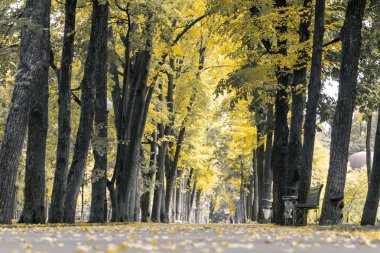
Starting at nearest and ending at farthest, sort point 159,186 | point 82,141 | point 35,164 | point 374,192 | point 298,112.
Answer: point 35,164 < point 374,192 < point 82,141 < point 298,112 < point 159,186

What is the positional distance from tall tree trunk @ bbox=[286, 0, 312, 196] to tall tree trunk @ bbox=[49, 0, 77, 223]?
20.2 ft

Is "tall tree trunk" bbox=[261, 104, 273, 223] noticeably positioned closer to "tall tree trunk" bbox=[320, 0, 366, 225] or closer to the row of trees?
the row of trees

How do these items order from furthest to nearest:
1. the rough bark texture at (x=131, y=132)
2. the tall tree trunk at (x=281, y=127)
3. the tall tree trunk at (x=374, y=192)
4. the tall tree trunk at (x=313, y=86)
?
the rough bark texture at (x=131, y=132)
the tall tree trunk at (x=281, y=127)
the tall tree trunk at (x=313, y=86)
the tall tree trunk at (x=374, y=192)

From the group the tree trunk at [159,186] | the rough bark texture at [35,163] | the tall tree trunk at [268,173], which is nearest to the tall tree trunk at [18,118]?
the rough bark texture at [35,163]

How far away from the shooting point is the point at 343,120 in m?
14.2

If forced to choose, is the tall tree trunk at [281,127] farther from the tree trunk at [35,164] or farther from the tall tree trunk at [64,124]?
the tree trunk at [35,164]

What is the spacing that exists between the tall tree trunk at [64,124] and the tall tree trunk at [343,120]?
6.99 metres

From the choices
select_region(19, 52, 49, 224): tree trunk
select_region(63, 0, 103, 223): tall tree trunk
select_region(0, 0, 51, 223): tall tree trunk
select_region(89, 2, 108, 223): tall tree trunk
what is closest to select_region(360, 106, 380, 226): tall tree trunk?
select_region(89, 2, 108, 223): tall tree trunk

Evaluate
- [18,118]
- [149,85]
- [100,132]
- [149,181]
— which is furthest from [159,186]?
[18,118]

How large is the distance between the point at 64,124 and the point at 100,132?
220 cm

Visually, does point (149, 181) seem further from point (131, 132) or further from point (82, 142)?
point (82, 142)

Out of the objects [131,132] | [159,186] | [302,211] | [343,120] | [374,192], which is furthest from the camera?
[159,186]

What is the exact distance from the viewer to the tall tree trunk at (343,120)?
1409 cm

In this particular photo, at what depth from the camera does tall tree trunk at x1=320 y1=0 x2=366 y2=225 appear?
14.1 m
